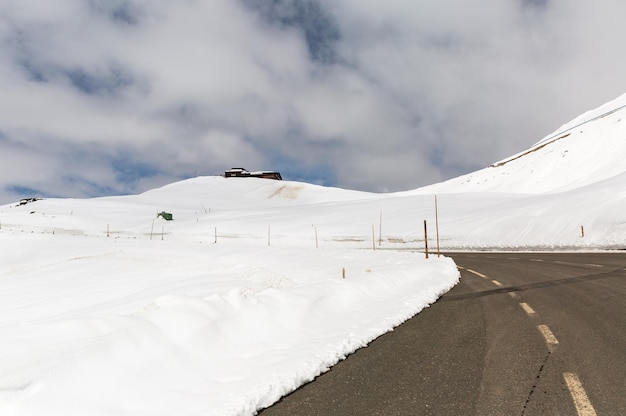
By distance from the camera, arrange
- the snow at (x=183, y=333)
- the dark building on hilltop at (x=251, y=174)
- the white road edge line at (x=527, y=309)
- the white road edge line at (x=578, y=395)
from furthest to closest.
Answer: the dark building on hilltop at (x=251, y=174) → the white road edge line at (x=527, y=309) → the snow at (x=183, y=333) → the white road edge line at (x=578, y=395)

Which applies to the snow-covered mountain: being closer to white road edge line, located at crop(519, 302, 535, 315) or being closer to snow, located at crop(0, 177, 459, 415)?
white road edge line, located at crop(519, 302, 535, 315)

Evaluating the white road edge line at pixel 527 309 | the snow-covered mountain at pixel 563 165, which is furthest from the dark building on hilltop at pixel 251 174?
the white road edge line at pixel 527 309

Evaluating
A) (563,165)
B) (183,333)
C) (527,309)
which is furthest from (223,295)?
(563,165)

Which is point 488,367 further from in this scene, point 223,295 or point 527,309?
point 223,295

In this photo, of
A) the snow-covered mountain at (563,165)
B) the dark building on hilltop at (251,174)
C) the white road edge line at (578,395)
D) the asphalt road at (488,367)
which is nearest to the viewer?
the white road edge line at (578,395)

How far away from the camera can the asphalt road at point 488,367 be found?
4027mm

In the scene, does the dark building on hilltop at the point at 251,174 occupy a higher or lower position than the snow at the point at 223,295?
higher

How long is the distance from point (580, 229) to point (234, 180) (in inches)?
4807

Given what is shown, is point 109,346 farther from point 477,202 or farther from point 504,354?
point 477,202

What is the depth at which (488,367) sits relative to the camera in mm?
5059

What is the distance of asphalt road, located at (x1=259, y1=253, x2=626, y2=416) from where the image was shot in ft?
13.2

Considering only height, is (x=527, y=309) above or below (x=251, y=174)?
below

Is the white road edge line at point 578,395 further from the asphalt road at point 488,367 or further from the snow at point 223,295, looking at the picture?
the snow at point 223,295

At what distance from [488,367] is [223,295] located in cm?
524
